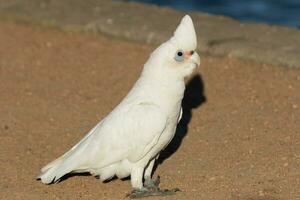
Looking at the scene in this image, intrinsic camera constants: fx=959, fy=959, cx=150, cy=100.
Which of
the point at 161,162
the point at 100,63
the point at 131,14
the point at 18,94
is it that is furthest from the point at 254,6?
the point at 161,162

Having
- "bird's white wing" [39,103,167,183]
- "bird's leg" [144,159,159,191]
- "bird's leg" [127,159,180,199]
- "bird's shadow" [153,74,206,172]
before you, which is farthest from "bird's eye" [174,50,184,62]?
"bird's shadow" [153,74,206,172]

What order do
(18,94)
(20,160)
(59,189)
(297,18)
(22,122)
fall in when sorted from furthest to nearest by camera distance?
(297,18)
(18,94)
(22,122)
(20,160)
(59,189)

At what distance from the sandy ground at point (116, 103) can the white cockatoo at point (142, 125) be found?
0.19 m

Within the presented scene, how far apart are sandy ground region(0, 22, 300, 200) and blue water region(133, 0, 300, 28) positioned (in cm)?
572

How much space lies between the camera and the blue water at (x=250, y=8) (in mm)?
15672

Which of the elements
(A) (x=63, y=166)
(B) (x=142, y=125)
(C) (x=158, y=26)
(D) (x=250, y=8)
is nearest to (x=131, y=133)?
(B) (x=142, y=125)

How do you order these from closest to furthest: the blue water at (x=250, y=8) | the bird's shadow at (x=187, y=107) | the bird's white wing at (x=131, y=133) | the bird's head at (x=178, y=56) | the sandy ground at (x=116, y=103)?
1. the bird's white wing at (x=131, y=133)
2. the bird's head at (x=178, y=56)
3. the sandy ground at (x=116, y=103)
4. the bird's shadow at (x=187, y=107)
5. the blue water at (x=250, y=8)

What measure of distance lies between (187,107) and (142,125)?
1.87m

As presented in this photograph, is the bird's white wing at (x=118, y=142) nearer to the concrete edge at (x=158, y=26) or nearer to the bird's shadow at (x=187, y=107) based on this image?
the bird's shadow at (x=187, y=107)

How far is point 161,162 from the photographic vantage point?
7.71 m

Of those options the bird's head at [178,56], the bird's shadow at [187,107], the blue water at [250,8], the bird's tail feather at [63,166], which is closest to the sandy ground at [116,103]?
the bird's shadow at [187,107]

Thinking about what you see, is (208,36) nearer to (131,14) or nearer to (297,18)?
(131,14)

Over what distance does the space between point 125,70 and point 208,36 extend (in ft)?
3.47

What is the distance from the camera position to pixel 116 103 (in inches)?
349
